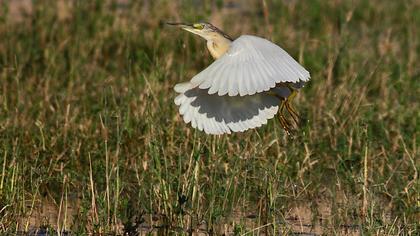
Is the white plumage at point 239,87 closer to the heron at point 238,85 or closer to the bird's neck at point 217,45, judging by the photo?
the heron at point 238,85

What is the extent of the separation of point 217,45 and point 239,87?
654 mm

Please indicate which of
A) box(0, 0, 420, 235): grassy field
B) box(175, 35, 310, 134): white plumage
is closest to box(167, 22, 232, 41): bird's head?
box(175, 35, 310, 134): white plumage

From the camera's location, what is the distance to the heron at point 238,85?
457 centimetres

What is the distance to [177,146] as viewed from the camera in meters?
5.78

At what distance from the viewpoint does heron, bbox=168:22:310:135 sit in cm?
457

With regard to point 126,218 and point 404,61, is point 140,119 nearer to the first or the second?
point 126,218

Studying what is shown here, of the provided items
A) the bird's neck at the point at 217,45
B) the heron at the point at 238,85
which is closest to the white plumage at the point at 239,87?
the heron at the point at 238,85

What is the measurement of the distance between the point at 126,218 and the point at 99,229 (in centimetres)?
20

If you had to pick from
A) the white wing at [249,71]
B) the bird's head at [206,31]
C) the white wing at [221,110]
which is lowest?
the white wing at [221,110]

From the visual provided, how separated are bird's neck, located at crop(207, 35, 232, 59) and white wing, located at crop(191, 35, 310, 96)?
9.7 inches

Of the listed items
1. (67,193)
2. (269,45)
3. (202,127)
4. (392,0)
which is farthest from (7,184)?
(392,0)

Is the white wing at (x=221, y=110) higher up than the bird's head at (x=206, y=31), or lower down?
lower down

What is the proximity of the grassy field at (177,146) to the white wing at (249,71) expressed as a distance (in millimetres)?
514

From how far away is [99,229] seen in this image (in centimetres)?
478
